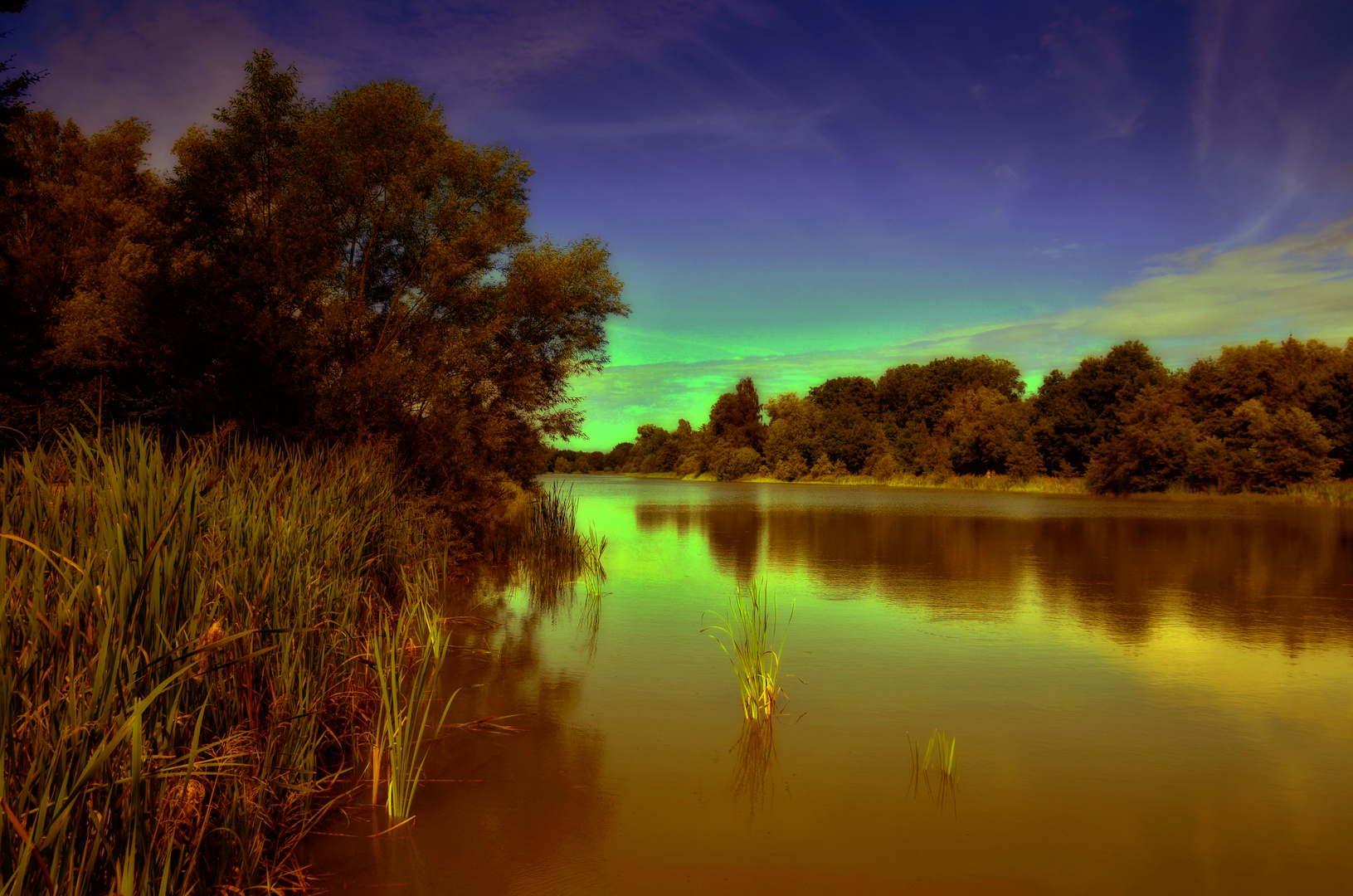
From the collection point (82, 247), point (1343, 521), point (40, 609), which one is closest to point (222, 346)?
point (40, 609)

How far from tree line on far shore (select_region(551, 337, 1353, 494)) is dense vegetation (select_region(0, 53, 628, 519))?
3698 mm

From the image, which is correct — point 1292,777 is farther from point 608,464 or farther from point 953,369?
point 608,464

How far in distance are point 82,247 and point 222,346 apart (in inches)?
777

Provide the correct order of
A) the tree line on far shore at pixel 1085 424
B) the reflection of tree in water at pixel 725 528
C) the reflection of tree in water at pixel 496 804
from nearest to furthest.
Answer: the reflection of tree in water at pixel 496 804 < the reflection of tree in water at pixel 725 528 < the tree line on far shore at pixel 1085 424

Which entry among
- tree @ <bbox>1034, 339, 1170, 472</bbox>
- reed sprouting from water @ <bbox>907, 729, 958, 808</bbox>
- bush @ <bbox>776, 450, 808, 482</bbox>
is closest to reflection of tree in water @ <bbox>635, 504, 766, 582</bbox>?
reed sprouting from water @ <bbox>907, 729, 958, 808</bbox>

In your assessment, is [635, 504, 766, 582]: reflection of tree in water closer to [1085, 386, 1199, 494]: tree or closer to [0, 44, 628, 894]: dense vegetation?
[0, 44, 628, 894]: dense vegetation

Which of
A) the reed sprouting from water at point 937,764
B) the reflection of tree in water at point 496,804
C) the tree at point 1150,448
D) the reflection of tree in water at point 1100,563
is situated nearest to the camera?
the reflection of tree in water at point 496,804

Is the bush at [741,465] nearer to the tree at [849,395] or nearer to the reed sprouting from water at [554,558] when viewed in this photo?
the tree at [849,395]

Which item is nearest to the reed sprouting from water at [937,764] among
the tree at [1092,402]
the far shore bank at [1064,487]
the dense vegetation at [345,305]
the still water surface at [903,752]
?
the still water surface at [903,752]

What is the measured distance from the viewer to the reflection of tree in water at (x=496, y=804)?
4.04 metres

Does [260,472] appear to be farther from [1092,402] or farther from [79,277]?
[1092,402]

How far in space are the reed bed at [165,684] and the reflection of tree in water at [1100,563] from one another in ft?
28.0

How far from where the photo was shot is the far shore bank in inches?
1308

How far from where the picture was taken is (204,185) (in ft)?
51.6
